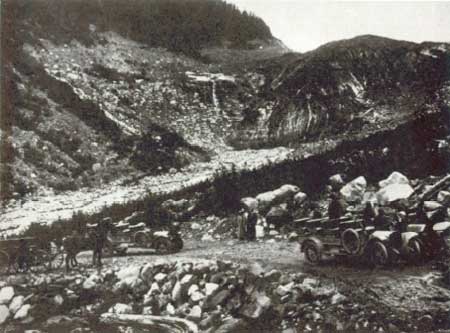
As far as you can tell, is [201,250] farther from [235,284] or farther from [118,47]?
[118,47]

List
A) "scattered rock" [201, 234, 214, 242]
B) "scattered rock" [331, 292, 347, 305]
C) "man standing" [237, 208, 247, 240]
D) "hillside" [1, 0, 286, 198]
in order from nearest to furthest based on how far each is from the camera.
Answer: "scattered rock" [331, 292, 347, 305] → "man standing" [237, 208, 247, 240] → "scattered rock" [201, 234, 214, 242] → "hillside" [1, 0, 286, 198]

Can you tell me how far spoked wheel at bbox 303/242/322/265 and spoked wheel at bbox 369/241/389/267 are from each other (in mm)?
773

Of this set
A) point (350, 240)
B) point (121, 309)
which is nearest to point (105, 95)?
point (121, 309)

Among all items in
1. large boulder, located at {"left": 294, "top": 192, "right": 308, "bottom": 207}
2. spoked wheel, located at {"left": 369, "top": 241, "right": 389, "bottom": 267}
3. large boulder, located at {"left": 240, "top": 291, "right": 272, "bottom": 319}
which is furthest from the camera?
large boulder, located at {"left": 294, "top": 192, "right": 308, "bottom": 207}

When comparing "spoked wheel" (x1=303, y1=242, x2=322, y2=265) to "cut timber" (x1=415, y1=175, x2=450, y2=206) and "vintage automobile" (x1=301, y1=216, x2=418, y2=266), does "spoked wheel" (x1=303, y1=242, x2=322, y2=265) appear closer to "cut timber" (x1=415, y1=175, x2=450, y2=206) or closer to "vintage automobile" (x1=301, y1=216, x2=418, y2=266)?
"vintage automobile" (x1=301, y1=216, x2=418, y2=266)

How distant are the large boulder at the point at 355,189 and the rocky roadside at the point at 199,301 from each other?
301cm

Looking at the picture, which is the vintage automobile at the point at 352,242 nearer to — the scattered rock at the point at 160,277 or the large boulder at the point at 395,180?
the large boulder at the point at 395,180

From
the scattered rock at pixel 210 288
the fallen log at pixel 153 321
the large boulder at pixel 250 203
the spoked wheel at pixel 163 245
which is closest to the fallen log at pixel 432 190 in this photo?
the large boulder at pixel 250 203

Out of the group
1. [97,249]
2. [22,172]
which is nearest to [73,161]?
[22,172]

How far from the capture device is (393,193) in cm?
925

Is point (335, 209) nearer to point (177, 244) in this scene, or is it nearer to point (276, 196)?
point (276, 196)

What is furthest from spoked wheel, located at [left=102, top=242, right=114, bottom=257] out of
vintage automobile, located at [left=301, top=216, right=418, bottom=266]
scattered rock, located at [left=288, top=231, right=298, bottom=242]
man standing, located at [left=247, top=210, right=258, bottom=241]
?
vintage automobile, located at [left=301, top=216, right=418, bottom=266]

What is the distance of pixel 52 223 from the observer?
1163 centimetres

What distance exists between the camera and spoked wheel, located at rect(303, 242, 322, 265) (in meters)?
7.86
